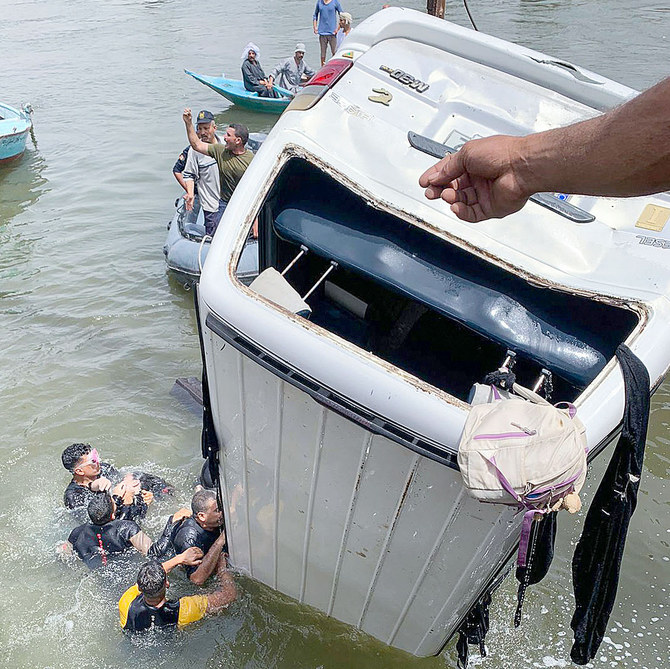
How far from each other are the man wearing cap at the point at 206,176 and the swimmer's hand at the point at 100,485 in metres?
3.04

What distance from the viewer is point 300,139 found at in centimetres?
260

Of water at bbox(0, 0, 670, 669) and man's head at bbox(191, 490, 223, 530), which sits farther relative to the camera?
man's head at bbox(191, 490, 223, 530)

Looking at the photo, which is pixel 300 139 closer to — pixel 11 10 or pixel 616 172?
pixel 616 172

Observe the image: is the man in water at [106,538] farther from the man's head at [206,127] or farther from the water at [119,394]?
the man's head at [206,127]

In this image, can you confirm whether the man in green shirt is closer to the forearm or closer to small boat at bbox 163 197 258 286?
small boat at bbox 163 197 258 286

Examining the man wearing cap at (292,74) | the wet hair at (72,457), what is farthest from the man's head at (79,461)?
the man wearing cap at (292,74)

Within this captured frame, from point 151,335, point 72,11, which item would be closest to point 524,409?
point 151,335

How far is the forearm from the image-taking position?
1243 millimetres

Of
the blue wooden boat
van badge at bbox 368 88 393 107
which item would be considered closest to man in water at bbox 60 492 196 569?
van badge at bbox 368 88 393 107

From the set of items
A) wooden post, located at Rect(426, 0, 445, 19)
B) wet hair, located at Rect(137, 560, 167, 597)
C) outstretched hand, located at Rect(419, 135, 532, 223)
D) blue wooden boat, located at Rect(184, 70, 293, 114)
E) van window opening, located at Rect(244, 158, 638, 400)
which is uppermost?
outstretched hand, located at Rect(419, 135, 532, 223)

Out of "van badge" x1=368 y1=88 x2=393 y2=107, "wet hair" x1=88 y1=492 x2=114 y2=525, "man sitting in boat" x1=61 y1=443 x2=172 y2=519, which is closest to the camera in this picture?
"van badge" x1=368 y1=88 x2=393 y2=107

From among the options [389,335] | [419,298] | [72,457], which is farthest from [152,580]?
[419,298]

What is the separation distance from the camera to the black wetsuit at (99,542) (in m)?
4.00

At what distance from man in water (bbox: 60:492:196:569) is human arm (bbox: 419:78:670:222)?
3.02 m
